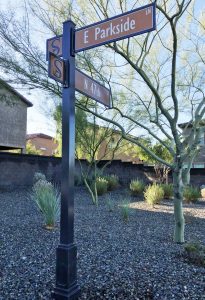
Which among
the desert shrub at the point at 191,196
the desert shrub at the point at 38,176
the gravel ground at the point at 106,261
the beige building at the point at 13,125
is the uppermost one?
the beige building at the point at 13,125

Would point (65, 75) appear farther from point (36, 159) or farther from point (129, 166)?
point (129, 166)

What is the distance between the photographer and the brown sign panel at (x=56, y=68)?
3252mm

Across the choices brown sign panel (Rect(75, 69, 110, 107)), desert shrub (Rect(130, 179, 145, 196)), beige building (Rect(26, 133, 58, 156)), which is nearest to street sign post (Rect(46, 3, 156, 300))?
brown sign panel (Rect(75, 69, 110, 107))

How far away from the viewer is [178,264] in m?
4.52

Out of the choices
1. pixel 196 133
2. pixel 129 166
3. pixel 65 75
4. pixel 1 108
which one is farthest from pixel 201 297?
pixel 1 108

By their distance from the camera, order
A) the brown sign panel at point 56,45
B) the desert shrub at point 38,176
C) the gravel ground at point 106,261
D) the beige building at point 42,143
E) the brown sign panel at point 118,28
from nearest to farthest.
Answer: the brown sign panel at point 118,28
the gravel ground at point 106,261
the brown sign panel at point 56,45
the desert shrub at point 38,176
the beige building at point 42,143

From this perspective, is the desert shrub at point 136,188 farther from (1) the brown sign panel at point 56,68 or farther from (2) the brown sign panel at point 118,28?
(1) the brown sign panel at point 56,68

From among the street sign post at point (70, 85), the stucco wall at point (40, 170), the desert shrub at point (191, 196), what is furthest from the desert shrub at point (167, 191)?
the street sign post at point (70, 85)

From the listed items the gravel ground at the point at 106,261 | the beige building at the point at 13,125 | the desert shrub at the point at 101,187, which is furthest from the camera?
the beige building at the point at 13,125

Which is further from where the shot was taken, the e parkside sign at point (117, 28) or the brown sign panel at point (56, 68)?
the e parkside sign at point (117, 28)

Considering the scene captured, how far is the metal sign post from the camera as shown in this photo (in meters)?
3.16

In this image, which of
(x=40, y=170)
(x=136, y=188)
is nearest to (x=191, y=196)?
(x=136, y=188)

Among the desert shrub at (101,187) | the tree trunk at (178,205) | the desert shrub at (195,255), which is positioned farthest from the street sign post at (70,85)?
the desert shrub at (101,187)

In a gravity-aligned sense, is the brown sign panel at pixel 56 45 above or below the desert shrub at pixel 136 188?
above
